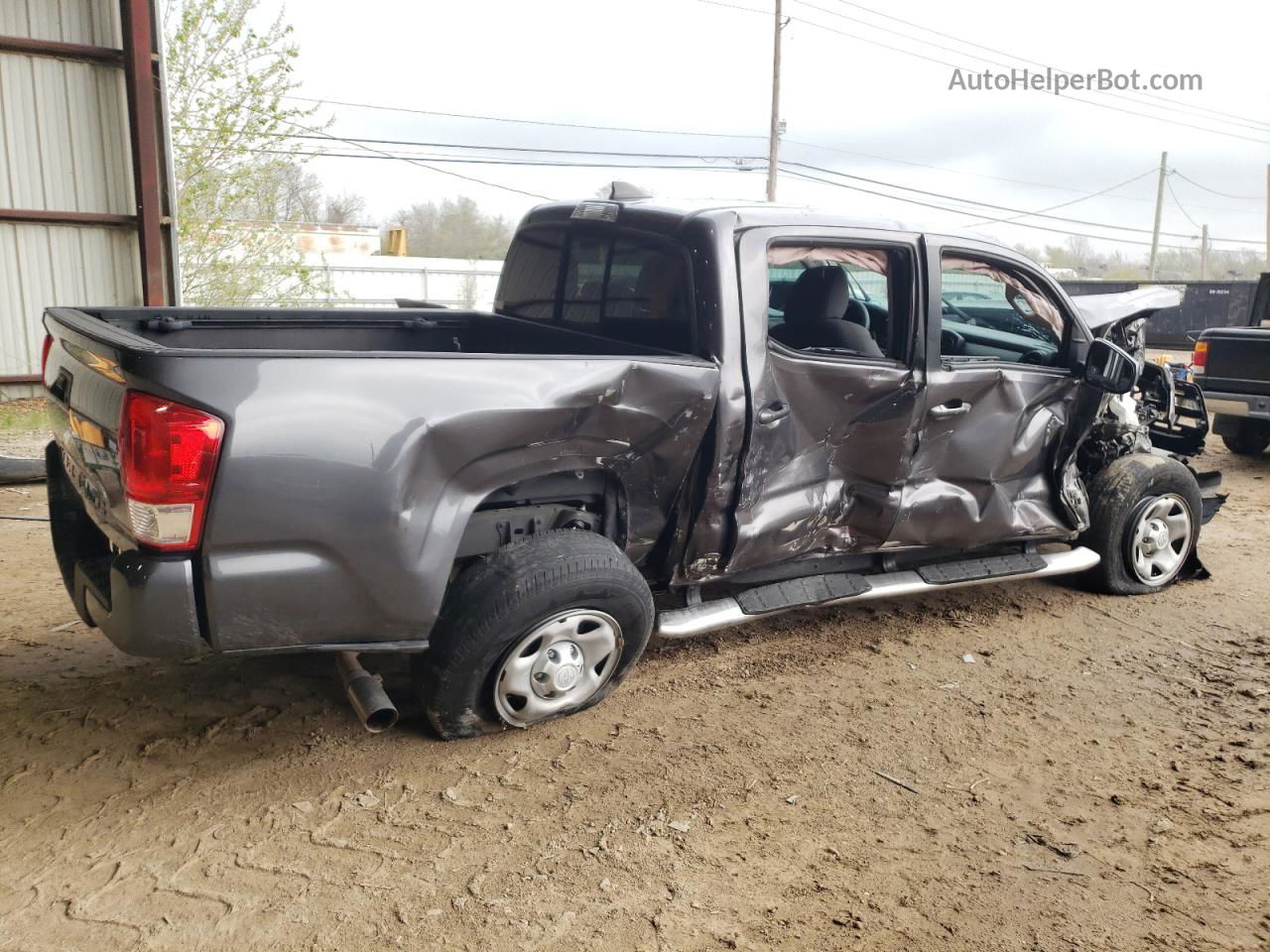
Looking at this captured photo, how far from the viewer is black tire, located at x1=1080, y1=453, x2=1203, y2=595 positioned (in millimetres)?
5207

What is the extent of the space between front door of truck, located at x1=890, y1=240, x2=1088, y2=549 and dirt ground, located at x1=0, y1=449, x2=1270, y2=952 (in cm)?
61

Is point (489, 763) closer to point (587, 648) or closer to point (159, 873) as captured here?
point (587, 648)

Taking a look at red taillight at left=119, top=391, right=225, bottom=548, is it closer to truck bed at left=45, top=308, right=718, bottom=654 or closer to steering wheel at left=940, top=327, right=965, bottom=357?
truck bed at left=45, top=308, right=718, bottom=654

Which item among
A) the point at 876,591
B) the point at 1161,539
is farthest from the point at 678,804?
the point at 1161,539

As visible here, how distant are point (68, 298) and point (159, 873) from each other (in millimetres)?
9800

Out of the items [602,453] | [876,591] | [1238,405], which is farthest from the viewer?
[1238,405]

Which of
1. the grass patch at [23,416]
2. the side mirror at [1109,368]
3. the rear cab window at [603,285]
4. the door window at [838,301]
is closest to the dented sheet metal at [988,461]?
the side mirror at [1109,368]

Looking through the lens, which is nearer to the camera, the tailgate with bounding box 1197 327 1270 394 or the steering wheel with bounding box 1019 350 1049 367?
the steering wheel with bounding box 1019 350 1049 367

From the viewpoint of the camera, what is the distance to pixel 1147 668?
454 centimetres

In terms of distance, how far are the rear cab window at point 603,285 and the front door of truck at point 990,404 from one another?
3.89 ft

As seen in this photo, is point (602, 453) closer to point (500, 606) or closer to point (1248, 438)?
point (500, 606)

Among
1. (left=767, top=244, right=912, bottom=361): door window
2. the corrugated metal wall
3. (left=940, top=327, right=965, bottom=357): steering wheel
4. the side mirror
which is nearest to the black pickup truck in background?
the side mirror

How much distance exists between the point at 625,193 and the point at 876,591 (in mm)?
2038

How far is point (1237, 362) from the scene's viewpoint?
938cm
